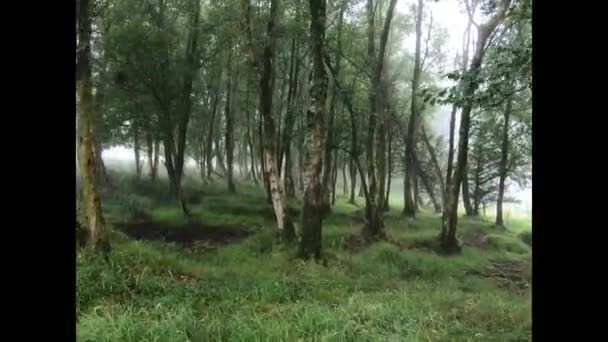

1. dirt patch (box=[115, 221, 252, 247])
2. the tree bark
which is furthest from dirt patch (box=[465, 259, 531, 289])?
dirt patch (box=[115, 221, 252, 247])

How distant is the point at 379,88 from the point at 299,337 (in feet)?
4.36

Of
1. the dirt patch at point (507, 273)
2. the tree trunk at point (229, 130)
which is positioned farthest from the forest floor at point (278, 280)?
the tree trunk at point (229, 130)

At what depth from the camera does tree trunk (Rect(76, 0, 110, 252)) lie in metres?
2.16

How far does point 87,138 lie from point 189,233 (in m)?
0.65

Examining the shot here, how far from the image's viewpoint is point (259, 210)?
2439 millimetres

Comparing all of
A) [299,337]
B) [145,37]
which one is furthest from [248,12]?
[299,337]

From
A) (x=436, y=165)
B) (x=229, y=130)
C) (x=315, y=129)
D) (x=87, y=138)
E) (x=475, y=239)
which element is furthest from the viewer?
(x=229, y=130)

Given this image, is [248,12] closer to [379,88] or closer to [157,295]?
[379,88]

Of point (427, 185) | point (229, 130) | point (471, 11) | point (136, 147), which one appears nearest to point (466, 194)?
point (427, 185)

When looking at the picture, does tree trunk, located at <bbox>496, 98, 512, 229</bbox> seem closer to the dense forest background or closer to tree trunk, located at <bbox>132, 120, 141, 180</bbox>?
the dense forest background

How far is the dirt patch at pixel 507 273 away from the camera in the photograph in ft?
6.94

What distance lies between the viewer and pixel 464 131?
92.4 inches

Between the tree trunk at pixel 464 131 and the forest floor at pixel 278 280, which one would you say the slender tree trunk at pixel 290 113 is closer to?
the forest floor at pixel 278 280

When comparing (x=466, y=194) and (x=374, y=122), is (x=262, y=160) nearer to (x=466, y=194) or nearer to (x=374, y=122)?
(x=374, y=122)
